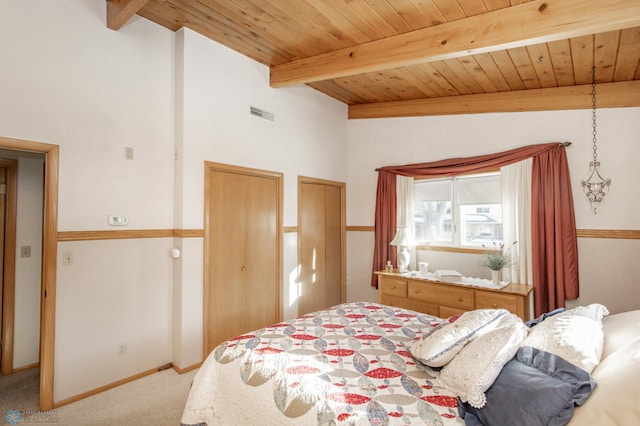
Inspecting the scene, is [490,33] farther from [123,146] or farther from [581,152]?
[123,146]

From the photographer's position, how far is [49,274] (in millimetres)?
2398

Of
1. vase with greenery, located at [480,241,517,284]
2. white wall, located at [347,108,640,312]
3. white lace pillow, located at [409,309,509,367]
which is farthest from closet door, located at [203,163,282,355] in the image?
vase with greenery, located at [480,241,517,284]

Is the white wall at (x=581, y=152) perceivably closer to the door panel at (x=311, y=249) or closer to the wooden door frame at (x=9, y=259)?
the door panel at (x=311, y=249)

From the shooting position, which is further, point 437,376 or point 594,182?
point 594,182

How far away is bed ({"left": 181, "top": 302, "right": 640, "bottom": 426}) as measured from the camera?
3.76 feet

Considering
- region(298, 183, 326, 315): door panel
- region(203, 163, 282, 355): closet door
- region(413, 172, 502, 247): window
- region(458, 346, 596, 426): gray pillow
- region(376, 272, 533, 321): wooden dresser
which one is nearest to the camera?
region(458, 346, 596, 426): gray pillow

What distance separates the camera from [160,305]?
9.86 feet

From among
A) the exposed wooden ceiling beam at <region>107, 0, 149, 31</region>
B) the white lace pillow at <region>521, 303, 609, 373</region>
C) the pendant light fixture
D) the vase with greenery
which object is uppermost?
the exposed wooden ceiling beam at <region>107, 0, 149, 31</region>

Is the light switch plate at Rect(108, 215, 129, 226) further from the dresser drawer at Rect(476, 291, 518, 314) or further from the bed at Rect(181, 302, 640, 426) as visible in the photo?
the dresser drawer at Rect(476, 291, 518, 314)

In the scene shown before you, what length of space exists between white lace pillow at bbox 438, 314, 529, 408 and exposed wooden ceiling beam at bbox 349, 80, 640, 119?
9.41 feet

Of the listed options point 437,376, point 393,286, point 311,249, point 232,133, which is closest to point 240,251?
point 311,249

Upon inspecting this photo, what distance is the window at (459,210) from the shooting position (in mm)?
3723

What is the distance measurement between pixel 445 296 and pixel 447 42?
239 cm

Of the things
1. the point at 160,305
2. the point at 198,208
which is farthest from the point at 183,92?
the point at 160,305
